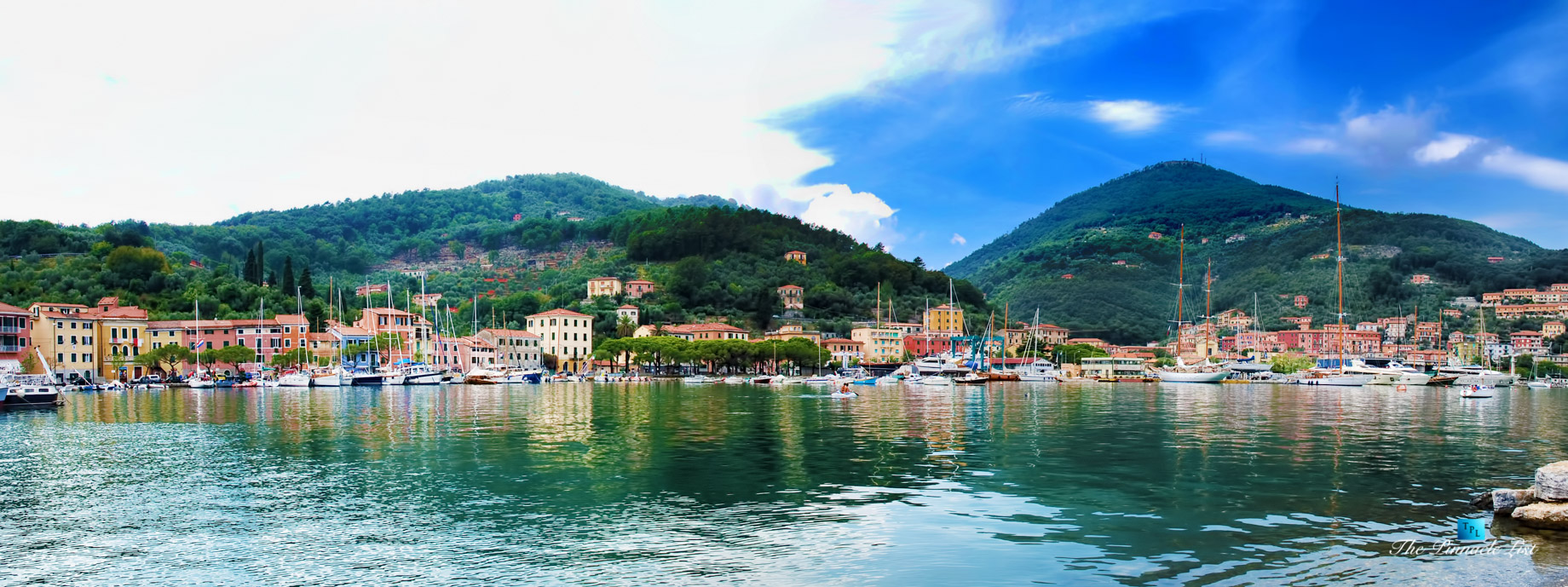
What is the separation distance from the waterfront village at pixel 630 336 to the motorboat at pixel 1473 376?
6679 mm

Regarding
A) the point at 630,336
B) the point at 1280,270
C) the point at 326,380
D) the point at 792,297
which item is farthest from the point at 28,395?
the point at 1280,270

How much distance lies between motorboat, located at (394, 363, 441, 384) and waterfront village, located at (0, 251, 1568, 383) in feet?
8.49

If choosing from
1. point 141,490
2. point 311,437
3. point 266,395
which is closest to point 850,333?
point 266,395

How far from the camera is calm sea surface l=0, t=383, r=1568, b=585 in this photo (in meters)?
12.7

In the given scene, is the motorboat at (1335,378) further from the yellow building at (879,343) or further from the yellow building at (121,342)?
the yellow building at (121,342)

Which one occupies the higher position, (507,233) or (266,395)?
(507,233)

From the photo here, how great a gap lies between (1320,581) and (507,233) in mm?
194310

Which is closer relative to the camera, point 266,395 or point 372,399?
point 372,399

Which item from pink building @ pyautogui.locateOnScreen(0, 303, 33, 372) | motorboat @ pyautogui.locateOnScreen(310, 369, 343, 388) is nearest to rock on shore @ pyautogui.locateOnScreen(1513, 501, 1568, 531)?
motorboat @ pyautogui.locateOnScreen(310, 369, 343, 388)

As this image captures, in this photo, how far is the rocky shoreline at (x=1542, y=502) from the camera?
46.3 feet

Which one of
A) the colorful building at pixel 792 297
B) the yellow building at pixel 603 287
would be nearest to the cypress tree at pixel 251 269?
the yellow building at pixel 603 287

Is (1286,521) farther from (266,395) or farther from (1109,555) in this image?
(266,395)

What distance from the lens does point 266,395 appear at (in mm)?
58969

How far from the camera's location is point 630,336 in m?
109
